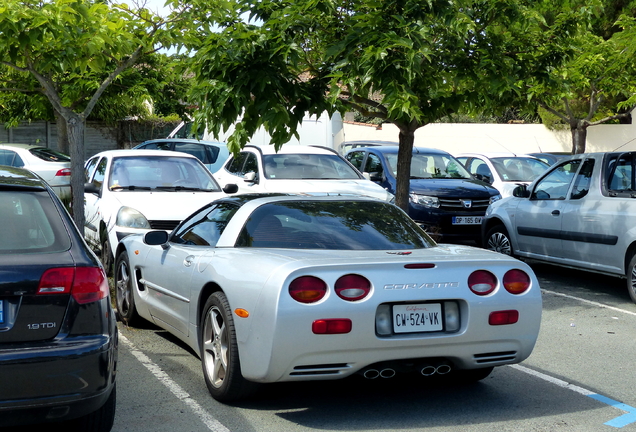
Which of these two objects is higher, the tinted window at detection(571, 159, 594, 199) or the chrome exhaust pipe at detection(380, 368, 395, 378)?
the tinted window at detection(571, 159, 594, 199)

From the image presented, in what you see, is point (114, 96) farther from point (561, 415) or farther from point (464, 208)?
point (561, 415)

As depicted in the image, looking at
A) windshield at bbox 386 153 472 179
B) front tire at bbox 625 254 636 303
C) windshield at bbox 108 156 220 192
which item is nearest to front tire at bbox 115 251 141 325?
windshield at bbox 108 156 220 192

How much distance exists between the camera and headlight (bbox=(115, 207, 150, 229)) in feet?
30.8

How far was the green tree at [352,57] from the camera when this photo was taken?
314 inches

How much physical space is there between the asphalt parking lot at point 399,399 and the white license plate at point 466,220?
18.6ft

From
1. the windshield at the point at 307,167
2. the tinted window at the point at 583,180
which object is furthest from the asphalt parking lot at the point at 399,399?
the windshield at the point at 307,167

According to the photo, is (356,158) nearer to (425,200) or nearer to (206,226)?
(425,200)

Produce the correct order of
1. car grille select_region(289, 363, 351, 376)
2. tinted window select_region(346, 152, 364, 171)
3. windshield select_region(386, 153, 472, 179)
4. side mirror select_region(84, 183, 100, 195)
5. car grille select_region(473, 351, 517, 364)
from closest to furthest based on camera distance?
car grille select_region(289, 363, 351, 376) < car grille select_region(473, 351, 517, 364) < side mirror select_region(84, 183, 100, 195) < windshield select_region(386, 153, 472, 179) < tinted window select_region(346, 152, 364, 171)

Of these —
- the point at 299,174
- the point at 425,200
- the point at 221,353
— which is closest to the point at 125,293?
the point at 221,353

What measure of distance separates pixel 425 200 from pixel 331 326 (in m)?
8.34

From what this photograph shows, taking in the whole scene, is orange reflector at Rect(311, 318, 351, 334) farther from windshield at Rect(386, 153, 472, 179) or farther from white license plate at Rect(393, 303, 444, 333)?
windshield at Rect(386, 153, 472, 179)

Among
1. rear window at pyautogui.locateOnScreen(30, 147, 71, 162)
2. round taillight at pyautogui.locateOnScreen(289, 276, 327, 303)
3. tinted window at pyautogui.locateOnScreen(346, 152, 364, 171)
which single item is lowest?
round taillight at pyautogui.locateOnScreen(289, 276, 327, 303)

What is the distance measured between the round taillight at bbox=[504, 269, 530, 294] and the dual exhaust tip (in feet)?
2.08

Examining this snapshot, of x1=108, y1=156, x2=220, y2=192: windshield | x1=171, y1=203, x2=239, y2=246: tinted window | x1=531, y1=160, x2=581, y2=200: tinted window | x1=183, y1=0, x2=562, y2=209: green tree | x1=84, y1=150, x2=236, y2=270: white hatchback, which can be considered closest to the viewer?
x1=171, y1=203, x2=239, y2=246: tinted window
